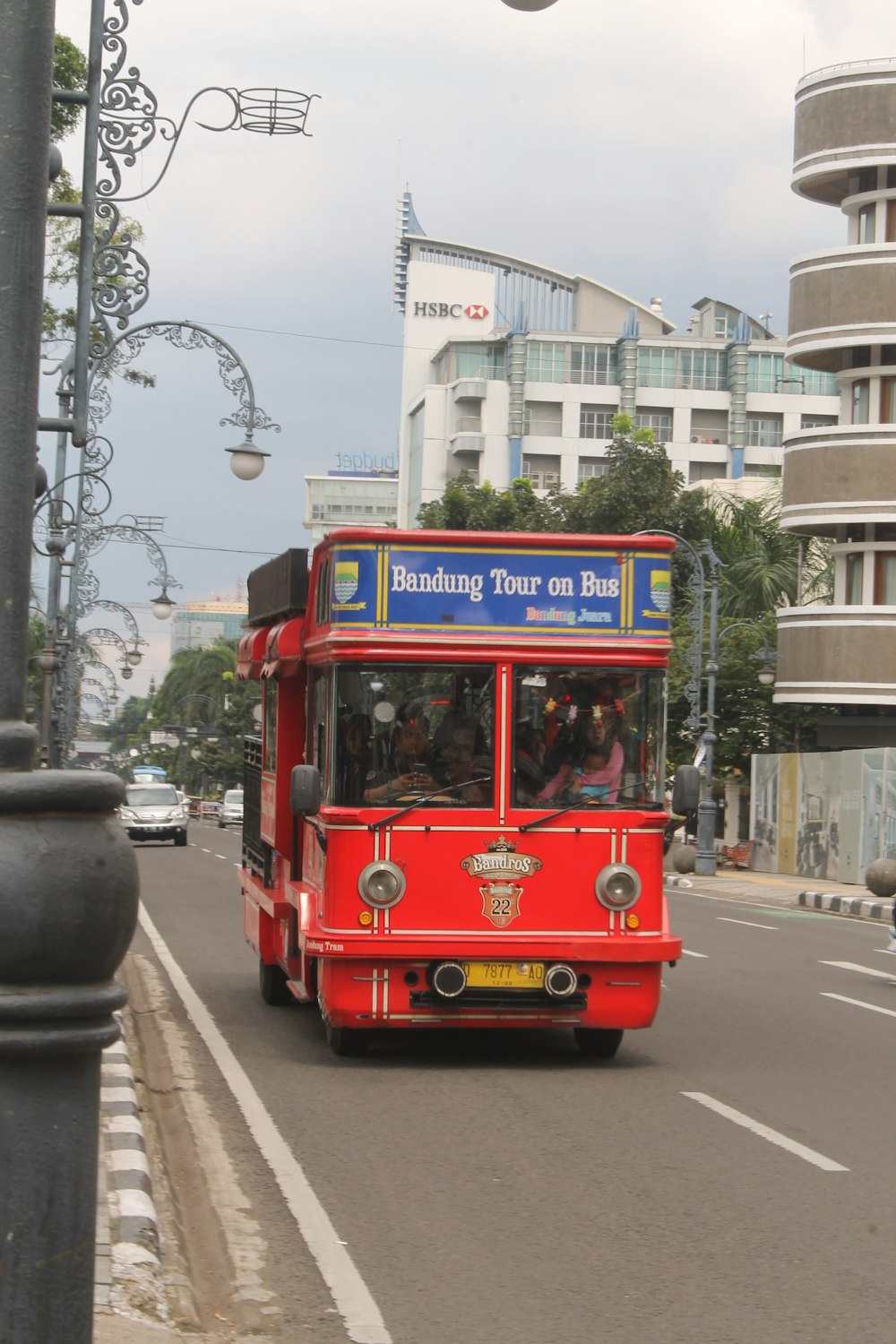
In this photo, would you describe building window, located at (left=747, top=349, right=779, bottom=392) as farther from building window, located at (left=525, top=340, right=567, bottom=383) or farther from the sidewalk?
the sidewalk

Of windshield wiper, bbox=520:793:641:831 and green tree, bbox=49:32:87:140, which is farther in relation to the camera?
green tree, bbox=49:32:87:140

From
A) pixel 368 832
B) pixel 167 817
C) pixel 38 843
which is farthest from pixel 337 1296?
pixel 167 817

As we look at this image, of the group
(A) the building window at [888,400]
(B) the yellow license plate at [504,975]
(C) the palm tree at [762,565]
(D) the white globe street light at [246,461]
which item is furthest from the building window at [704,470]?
(B) the yellow license plate at [504,975]

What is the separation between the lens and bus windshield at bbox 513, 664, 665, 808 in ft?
35.3

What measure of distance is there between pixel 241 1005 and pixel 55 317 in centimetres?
1620

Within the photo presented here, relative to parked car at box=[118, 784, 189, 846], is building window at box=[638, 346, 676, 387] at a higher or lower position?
higher

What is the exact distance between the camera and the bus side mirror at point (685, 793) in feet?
36.5

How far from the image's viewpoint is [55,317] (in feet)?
89.4

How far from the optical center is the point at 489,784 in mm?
10688

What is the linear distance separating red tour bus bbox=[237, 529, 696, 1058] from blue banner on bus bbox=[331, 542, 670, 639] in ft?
0.04

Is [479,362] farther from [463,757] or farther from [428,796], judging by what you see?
[428,796]

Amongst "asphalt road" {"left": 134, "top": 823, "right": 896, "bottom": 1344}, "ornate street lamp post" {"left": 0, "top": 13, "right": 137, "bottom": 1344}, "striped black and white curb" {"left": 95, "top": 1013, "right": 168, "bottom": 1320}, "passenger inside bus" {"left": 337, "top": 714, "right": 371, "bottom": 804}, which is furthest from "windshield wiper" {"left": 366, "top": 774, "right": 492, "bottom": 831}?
"ornate street lamp post" {"left": 0, "top": 13, "right": 137, "bottom": 1344}

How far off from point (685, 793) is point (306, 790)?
2418mm

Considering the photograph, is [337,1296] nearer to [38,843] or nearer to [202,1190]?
[202,1190]
